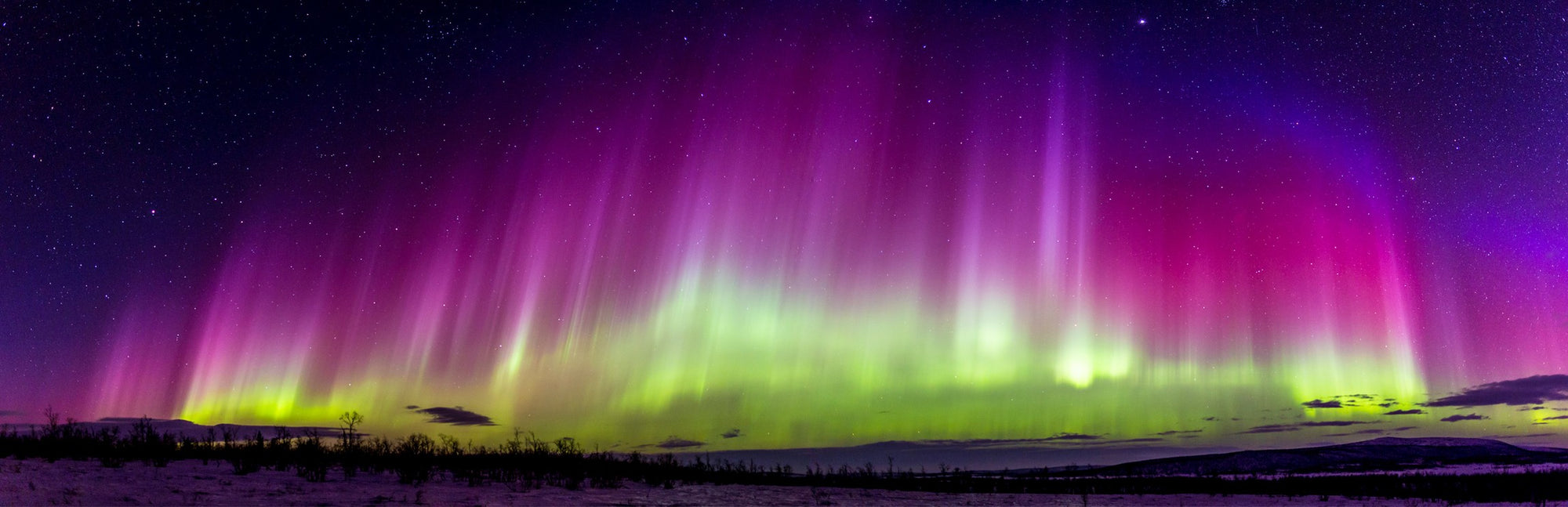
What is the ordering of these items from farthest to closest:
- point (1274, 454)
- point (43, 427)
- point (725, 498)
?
point (1274, 454)
point (725, 498)
point (43, 427)

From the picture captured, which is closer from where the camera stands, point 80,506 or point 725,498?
point 80,506

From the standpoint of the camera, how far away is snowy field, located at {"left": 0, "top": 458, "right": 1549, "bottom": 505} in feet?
36.6

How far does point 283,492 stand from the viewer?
12.8 m

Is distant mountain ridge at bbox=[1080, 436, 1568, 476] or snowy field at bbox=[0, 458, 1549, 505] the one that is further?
distant mountain ridge at bbox=[1080, 436, 1568, 476]

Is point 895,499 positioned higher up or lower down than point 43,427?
lower down

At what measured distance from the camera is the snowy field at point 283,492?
11.2 meters

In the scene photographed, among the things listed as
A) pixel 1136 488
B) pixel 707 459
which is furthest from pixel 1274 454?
pixel 707 459

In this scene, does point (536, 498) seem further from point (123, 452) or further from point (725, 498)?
point (123, 452)

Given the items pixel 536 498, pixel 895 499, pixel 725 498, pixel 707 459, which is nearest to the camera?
pixel 536 498

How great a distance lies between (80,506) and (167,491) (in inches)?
67.9

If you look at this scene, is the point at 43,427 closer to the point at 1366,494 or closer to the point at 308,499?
the point at 308,499

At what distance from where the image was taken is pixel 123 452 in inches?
607

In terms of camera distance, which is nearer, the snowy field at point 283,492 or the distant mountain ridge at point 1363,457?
the snowy field at point 283,492

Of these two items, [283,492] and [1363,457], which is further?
[1363,457]
